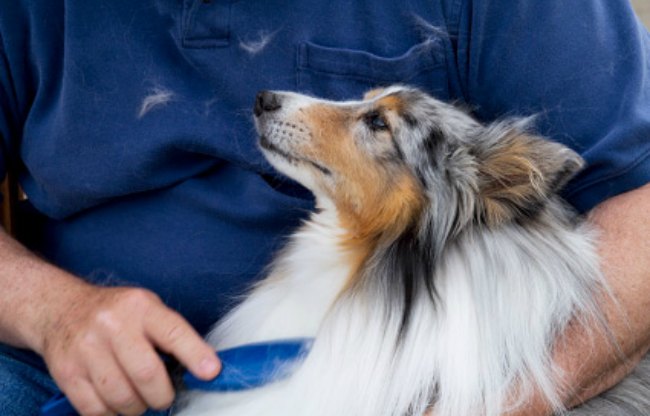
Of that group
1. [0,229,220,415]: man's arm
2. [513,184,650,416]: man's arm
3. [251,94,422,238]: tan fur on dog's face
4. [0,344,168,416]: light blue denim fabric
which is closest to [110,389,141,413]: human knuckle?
[0,229,220,415]: man's arm

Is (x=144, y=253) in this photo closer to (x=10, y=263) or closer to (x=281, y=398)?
(x=10, y=263)

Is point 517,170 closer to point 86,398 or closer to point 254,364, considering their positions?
point 254,364

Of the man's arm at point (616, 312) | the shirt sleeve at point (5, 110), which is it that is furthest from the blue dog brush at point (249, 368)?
the shirt sleeve at point (5, 110)

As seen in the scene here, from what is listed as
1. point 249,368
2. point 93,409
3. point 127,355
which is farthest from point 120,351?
point 249,368

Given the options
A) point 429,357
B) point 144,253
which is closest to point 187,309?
point 144,253

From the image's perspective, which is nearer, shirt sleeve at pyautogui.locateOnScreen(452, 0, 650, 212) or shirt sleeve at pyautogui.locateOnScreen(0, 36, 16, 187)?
shirt sleeve at pyautogui.locateOnScreen(452, 0, 650, 212)

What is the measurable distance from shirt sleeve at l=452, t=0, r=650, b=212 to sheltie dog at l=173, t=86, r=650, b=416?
0.07 metres

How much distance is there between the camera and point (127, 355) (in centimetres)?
144

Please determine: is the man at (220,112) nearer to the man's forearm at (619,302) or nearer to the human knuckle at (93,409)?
the man's forearm at (619,302)

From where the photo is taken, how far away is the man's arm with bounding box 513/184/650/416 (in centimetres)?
153

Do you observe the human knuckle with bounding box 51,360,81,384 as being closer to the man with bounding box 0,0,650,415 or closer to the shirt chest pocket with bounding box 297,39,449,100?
the man with bounding box 0,0,650,415

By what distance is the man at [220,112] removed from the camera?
161cm

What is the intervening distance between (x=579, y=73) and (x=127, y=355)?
878 millimetres

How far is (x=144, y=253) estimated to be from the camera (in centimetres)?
177
